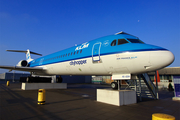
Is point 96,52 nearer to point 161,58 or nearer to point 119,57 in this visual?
point 119,57

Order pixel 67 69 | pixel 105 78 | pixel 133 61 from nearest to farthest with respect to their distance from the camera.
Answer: pixel 133 61, pixel 67 69, pixel 105 78

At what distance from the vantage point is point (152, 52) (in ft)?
22.2

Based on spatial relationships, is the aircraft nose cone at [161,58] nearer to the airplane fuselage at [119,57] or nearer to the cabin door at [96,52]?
the airplane fuselage at [119,57]

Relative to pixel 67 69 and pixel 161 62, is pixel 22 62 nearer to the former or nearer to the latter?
pixel 67 69

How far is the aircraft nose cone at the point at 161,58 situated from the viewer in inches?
257

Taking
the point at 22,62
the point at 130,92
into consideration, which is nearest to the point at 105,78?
the point at 22,62

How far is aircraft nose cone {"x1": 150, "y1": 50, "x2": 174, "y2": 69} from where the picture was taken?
6520mm

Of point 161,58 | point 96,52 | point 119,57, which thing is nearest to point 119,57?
point 119,57

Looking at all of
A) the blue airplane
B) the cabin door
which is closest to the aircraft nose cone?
the blue airplane

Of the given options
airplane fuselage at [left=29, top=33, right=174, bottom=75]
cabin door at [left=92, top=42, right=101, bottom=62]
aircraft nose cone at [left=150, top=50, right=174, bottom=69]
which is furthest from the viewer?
cabin door at [left=92, top=42, right=101, bottom=62]

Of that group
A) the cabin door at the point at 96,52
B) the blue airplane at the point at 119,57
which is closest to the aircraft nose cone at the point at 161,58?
the blue airplane at the point at 119,57

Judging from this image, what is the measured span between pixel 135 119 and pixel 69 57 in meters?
8.19

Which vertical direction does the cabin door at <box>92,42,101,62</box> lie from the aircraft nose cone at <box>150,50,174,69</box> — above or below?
above

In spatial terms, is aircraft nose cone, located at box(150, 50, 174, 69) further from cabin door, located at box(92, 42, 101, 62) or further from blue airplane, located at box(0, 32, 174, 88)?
cabin door, located at box(92, 42, 101, 62)
